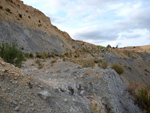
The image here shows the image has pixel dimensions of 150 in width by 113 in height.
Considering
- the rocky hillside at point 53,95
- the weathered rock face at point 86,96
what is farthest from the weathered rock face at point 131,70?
the rocky hillside at point 53,95

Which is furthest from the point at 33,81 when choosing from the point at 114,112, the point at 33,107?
the point at 114,112

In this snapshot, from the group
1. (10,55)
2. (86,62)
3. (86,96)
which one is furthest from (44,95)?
(86,62)

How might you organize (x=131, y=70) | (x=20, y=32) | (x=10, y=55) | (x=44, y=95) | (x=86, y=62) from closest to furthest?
(x=44, y=95), (x=10, y=55), (x=86, y=62), (x=20, y=32), (x=131, y=70)

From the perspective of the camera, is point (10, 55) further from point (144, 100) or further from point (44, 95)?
point (144, 100)

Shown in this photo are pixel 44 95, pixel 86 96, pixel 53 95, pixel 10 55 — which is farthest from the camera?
pixel 10 55

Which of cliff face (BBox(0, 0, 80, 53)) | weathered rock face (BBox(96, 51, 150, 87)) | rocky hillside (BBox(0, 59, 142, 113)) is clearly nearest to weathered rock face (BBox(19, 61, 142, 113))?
rocky hillside (BBox(0, 59, 142, 113))

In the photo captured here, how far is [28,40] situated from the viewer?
20281mm

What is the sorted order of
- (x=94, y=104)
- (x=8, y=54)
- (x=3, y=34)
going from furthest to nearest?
(x=3, y=34) → (x=8, y=54) → (x=94, y=104)

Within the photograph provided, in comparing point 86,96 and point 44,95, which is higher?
point 44,95

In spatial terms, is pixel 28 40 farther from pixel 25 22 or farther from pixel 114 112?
pixel 114 112

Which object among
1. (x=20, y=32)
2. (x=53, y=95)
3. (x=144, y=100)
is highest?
(x=20, y=32)

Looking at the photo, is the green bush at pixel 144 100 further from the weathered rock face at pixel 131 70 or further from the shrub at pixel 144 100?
the weathered rock face at pixel 131 70

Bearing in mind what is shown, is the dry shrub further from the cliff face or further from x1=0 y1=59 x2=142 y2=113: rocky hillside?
the cliff face

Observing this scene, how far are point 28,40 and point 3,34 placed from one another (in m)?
3.93
